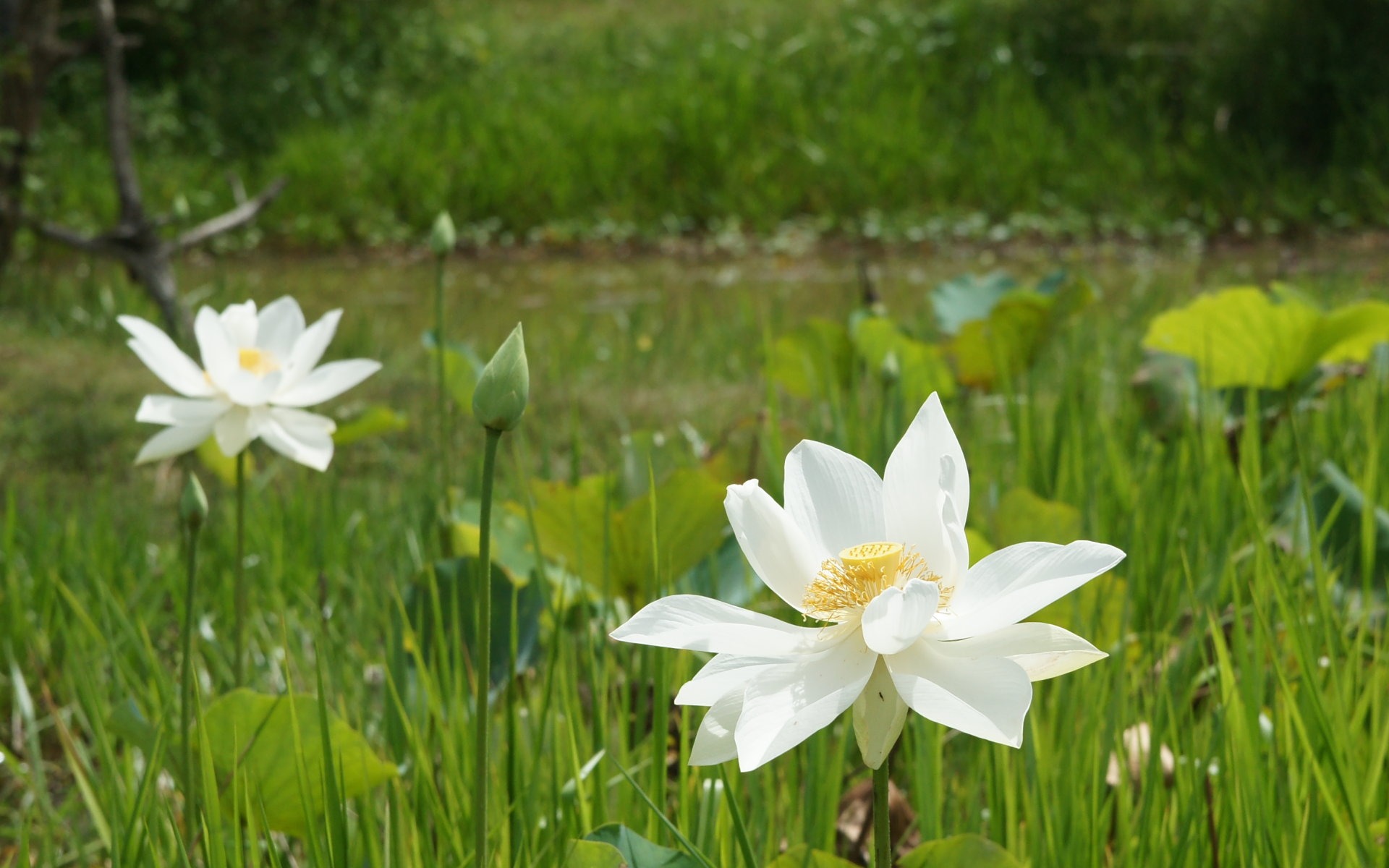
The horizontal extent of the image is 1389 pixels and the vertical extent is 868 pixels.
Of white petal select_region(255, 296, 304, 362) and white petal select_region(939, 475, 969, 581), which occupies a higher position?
white petal select_region(255, 296, 304, 362)

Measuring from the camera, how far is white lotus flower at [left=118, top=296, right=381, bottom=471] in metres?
0.92

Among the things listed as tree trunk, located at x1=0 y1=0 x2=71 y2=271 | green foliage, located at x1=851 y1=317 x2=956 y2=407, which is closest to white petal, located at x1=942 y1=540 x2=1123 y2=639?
green foliage, located at x1=851 y1=317 x2=956 y2=407

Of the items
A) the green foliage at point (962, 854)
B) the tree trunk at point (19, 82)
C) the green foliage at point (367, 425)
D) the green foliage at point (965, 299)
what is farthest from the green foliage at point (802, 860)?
the tree trunk at point (19, 82)

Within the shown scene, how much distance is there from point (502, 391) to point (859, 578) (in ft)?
0.53

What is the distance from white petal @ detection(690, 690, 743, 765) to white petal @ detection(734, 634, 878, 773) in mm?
22

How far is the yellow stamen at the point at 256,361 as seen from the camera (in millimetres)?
955

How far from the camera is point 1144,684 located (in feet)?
3.33

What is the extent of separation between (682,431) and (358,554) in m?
0.57

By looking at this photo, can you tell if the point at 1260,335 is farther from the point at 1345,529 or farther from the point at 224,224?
the point at 224,224

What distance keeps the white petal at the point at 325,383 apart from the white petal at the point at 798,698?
559 mm

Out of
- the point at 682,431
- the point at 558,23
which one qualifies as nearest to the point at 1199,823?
the point at 682,431

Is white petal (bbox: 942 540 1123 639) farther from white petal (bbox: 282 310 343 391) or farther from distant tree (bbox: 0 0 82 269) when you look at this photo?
distant tree (bbox: 0 0 82 269)

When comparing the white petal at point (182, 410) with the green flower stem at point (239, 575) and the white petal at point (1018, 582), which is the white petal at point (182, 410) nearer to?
the green flower stem at point (239, 575)

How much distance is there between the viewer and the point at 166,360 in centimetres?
92
